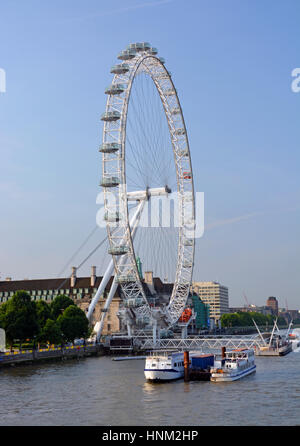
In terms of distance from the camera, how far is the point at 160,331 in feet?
333

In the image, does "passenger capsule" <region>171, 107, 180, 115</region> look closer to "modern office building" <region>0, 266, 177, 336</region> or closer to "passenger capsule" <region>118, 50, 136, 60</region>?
A: "passenger capsule" <region>118, 50, 136, 60</region>

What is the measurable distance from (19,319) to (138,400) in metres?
34.5

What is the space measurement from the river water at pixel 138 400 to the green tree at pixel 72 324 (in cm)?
2548

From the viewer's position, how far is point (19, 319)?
244 ft

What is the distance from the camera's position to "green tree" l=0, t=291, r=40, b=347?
7450cm

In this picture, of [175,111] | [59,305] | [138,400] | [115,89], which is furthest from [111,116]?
[138,400]

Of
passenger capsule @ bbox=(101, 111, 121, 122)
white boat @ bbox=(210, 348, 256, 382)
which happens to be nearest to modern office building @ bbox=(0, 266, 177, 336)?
passenger capsule @ bbox=(101, 111, 121, 122)

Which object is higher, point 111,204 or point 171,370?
point 111,204

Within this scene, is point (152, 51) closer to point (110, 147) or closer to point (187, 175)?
point (110, 147)

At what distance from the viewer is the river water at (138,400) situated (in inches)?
1399

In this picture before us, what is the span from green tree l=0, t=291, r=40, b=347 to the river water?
10684 mm
